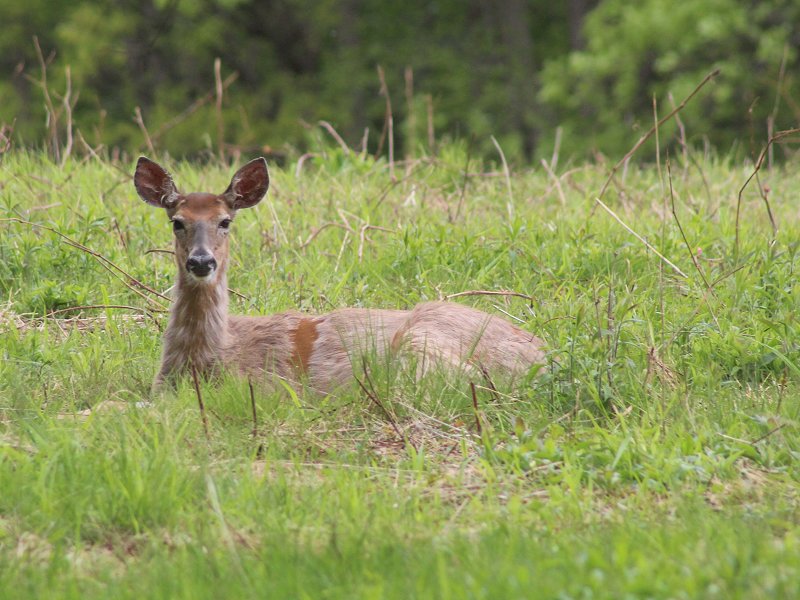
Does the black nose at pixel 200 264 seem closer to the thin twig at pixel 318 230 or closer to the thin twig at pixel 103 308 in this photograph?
the thin twig at pixel 103 308

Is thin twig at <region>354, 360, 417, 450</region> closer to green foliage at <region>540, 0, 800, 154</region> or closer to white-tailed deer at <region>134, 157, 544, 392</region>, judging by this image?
white-tailed deer at <region>134, 157, 544, 392</region>

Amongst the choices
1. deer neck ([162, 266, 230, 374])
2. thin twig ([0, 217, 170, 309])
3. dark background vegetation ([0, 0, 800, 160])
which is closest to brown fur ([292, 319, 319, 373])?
deer neck ([162, 266, 230, 374])

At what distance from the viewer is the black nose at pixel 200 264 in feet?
17.0

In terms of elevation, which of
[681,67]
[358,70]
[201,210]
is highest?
[201,210]

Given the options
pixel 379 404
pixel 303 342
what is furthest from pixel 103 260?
pixel 379 404

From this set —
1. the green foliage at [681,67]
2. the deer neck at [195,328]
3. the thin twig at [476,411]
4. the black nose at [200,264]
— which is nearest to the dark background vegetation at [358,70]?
the green foliage at [681,67]

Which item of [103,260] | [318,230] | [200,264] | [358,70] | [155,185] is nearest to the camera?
[200,264]

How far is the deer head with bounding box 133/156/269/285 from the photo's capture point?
5.29 metres

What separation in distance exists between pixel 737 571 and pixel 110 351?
3.45 meters

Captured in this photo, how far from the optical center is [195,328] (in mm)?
5383

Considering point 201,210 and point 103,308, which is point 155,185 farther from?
point 103,308

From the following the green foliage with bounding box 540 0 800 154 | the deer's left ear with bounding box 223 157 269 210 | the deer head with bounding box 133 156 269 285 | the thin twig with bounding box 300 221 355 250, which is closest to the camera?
the deer head with bounding box 133 156 269 285

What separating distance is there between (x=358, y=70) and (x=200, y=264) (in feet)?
56.2

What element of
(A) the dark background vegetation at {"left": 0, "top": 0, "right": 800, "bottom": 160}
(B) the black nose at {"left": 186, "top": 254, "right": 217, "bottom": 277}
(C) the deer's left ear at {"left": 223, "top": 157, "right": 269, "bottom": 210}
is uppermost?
(C) the deer's left ear at {"left": 223, "top": 157, "right": 269, "bottom": 210}
